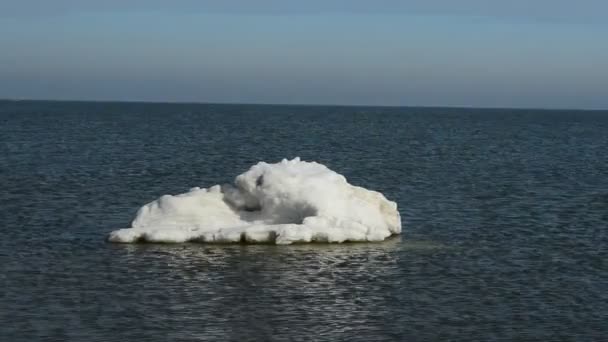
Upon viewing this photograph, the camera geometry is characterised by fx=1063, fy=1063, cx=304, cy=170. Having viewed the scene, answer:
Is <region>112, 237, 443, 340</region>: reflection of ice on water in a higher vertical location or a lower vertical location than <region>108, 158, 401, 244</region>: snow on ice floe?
lower

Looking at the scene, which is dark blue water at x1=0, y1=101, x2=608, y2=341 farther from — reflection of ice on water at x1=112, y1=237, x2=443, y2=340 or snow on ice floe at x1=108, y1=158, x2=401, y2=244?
snow on ice floe at x1=108, y1=158, x2=401, y2=244

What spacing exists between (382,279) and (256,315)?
607 centimetres

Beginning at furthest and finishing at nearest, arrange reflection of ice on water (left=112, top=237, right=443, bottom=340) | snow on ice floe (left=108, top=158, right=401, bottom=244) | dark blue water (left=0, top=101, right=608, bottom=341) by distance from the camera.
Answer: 1. snow on ice floe (left=108, top=158, right=401, bottom=244)
2. reflection of ice on water (left=112, top=237, right=443, bottom=340)
3. dark blue water (left=0, top=101, right=608, bottom=341)

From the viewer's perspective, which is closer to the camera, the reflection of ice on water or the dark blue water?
the dark blue water

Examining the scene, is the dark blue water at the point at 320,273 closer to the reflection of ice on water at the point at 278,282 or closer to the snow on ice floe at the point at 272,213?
the reflection of ice on water at the point at 278,282

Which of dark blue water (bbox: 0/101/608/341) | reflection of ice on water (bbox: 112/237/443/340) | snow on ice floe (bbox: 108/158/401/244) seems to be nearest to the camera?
dark blue water (bbox: 0/101/608/341)

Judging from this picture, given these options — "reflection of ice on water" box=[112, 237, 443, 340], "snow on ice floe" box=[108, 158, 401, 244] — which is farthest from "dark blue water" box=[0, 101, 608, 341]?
"snow on ice floe" box=[108, 158, 401, 244]

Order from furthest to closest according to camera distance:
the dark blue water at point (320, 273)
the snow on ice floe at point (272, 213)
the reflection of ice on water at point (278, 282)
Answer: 1. the snow on ice floe at point (272, 213)
2. the reflection of ice on water at point (278, 282)
3. the dark blue water at point (320, 273)

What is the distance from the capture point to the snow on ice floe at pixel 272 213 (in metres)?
37.8

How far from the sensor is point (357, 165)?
3137 inches

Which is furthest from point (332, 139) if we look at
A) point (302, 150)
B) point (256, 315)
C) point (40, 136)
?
point (256, 315)

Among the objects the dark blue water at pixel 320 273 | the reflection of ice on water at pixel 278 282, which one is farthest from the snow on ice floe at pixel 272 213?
the dark blue water at pixel 320 273

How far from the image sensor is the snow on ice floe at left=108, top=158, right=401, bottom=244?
124 ft

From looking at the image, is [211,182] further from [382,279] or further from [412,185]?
[382,279]
